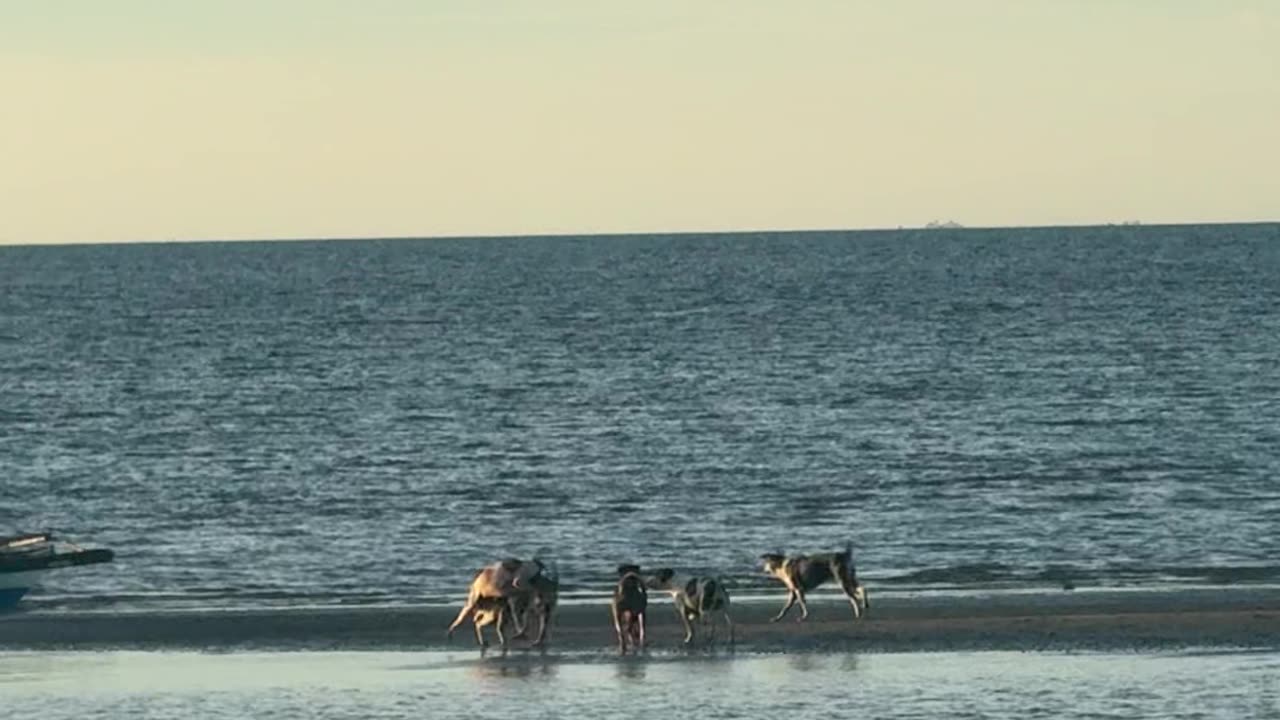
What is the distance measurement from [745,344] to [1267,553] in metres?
63.0

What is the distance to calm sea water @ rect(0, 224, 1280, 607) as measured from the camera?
4159 cm

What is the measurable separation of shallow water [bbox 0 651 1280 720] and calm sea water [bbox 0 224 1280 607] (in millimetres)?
8117

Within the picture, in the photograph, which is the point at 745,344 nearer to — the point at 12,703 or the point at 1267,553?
the point at 1267,553

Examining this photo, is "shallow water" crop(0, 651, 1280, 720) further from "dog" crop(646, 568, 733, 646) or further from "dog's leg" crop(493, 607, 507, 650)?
"dog" crop(646, 568, 733, 646)

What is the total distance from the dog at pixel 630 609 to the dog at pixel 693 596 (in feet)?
1.47

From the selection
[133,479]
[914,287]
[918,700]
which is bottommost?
[918,700]

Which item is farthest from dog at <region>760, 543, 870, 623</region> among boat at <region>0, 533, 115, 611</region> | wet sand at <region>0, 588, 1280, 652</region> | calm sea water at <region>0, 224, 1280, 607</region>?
boat at <region>0, 533, 115, 611</region>

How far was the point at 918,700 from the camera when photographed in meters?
24.7

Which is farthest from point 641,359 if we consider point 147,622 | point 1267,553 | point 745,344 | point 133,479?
point 147,622

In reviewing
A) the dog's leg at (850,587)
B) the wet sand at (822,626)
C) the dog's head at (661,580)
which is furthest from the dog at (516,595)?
the dog's leg at (850,587)

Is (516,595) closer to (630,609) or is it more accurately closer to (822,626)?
(630,609)

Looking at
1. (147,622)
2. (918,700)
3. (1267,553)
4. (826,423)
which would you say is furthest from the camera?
(826,423)

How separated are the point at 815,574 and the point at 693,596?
2604 mm

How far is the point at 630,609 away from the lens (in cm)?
2914
